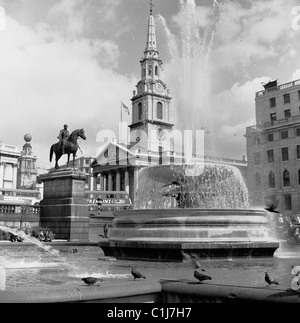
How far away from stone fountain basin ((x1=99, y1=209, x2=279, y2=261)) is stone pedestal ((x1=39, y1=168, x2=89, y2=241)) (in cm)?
1427

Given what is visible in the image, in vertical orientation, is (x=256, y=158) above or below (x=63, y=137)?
above

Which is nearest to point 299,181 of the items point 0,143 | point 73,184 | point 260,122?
point 260,122

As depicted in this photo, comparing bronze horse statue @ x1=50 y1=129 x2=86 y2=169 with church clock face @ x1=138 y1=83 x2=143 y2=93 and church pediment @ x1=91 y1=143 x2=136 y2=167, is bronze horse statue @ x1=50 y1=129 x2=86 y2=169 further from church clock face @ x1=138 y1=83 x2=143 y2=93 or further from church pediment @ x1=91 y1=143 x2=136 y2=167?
church clock face @ x1=138 y1=83 x2=143 y2=93

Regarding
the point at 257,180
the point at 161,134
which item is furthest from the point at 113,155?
the point at 257,180

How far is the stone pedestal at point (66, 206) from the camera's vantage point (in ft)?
91.4

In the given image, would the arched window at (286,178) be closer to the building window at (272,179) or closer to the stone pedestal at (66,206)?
the building window at (272,179)

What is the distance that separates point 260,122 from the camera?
2356 inches

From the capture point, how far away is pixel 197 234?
13.1 meters

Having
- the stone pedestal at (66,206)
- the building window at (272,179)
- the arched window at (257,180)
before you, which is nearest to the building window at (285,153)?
the building window at (272,179)

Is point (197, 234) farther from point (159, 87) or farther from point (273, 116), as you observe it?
point (159, 87)

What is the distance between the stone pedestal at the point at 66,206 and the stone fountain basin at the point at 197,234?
46.8ft

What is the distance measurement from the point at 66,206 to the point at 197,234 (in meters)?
16.5

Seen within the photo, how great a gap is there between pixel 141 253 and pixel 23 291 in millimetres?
7941
